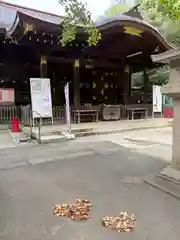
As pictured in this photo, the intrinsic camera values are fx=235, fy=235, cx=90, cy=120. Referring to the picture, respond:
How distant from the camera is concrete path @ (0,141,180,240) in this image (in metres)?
2.76

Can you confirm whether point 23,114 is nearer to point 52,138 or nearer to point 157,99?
point 52,138

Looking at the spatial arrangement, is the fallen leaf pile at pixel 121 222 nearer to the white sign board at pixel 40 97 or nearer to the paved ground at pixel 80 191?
the paved ground at pixel 80 191

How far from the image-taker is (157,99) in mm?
14289

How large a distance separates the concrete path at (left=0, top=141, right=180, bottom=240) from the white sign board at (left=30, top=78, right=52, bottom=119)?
3.60 metres

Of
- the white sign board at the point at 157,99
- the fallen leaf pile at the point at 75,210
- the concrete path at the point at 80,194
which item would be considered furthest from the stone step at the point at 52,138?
the white sign board at the point at 157,99

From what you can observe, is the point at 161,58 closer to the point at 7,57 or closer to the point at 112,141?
the point at 112,141

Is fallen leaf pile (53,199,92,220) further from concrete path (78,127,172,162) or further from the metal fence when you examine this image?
the metal fence

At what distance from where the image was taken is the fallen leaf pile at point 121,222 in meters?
2.79

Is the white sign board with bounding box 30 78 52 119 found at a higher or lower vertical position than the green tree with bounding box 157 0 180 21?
lower

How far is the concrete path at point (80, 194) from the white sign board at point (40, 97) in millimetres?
3601

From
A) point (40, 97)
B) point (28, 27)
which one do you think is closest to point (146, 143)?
point (40, 97)

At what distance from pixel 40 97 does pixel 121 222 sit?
7.88 metres

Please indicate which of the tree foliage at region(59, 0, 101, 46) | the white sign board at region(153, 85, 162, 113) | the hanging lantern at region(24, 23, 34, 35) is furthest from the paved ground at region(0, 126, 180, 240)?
the white sign board at region(153, 85, 162, 113)

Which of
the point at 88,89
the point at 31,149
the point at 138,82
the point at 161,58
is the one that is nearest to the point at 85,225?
the point at 161,58
